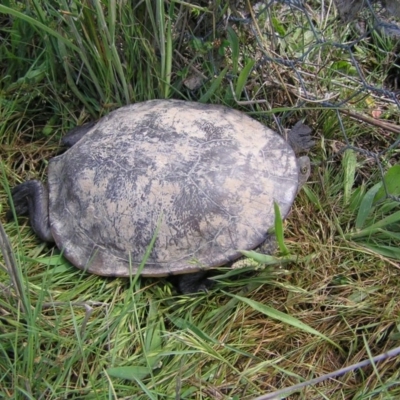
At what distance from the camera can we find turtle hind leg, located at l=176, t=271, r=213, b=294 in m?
1.63

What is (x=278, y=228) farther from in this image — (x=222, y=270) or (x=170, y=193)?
(x=170, y=193)

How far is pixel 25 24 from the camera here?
193cm

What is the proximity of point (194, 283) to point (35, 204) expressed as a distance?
0.62 m

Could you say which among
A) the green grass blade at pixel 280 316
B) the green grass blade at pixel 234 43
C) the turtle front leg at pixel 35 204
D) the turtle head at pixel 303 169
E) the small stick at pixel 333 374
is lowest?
the small stick at pixel 333 374

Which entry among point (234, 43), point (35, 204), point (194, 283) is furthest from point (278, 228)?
point (35, 204)

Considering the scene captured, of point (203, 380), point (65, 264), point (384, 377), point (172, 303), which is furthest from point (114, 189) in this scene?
point (384, 377)

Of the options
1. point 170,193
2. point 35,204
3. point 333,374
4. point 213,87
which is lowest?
point 333,374

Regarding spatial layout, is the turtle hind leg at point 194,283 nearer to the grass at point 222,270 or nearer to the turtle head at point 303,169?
the grass at point 222,270

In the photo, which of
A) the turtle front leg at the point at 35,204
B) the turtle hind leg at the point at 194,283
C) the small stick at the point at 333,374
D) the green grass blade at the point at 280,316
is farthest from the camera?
the turtle front leg at the point at 35,204

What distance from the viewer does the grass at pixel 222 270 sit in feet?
4.66

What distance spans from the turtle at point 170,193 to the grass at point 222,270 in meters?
0.08

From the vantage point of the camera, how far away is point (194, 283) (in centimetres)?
164

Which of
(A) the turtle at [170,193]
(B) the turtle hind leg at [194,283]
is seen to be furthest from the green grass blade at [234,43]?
(B) the turtle hind leg at [194,283]

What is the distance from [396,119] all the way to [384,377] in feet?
3.14
